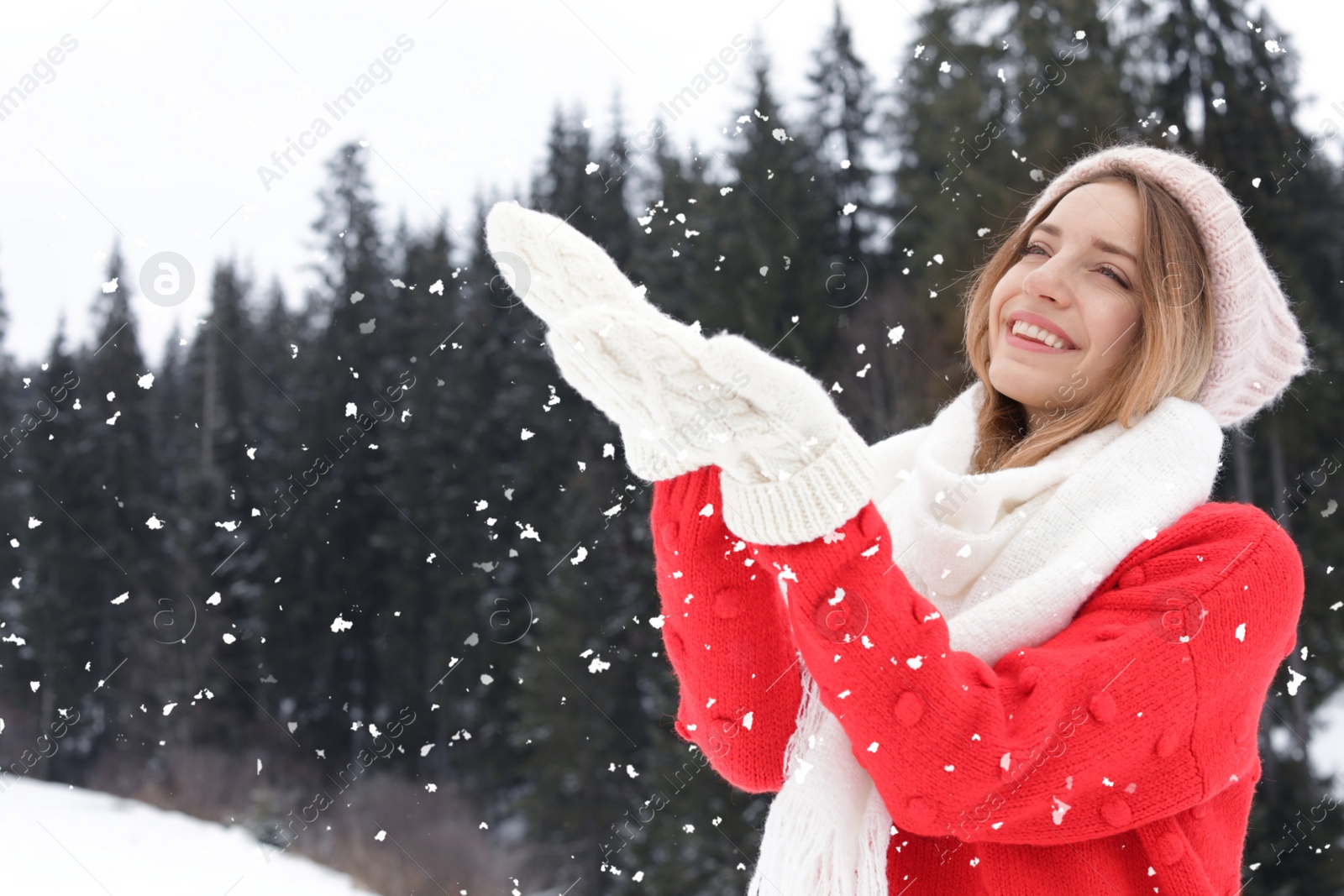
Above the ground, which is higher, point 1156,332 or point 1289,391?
point 1156,332

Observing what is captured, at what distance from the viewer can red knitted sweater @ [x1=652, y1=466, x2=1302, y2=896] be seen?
46.6 inches

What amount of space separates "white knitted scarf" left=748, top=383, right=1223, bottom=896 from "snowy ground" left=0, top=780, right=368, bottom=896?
14.0 ft

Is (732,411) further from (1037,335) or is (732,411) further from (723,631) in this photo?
(1037,335)

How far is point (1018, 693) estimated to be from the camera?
4.09ft

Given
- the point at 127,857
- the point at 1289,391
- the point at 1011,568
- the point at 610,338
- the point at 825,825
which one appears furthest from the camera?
the point at 1289,391

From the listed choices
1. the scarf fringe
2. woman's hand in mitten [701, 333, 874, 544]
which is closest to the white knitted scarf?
the scarf fringe

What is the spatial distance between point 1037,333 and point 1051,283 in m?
0.08

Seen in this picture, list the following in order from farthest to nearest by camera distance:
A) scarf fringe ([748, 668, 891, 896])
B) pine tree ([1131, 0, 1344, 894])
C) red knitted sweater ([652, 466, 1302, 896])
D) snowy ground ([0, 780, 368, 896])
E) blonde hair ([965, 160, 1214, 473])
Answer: pine tree ([1131, 0, 1344, 894]) < snowy ground ([0, 780, 368, 896]) < blonde hair ([965, 160, 1214, 473]) < scarf fringe ([748, 668, 891, 896]) < red knitted sweater ([652, 466, 1302, 896])

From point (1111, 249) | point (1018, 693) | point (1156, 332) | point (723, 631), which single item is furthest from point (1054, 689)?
point (1111, 249)

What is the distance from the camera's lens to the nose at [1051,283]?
1601 millimetres

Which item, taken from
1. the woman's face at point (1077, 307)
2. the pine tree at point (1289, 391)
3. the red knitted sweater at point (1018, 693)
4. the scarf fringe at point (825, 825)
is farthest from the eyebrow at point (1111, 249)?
the pine tree at point (1289, 391)

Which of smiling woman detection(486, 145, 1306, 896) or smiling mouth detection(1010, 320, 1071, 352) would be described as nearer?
smiling woman detection(486, 145, 1306, 896)

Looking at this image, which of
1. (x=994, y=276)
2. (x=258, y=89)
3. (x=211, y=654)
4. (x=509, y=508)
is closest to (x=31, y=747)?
(x=211, y=654)

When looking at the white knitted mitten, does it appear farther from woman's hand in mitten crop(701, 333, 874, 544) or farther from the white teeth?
the white teeth
